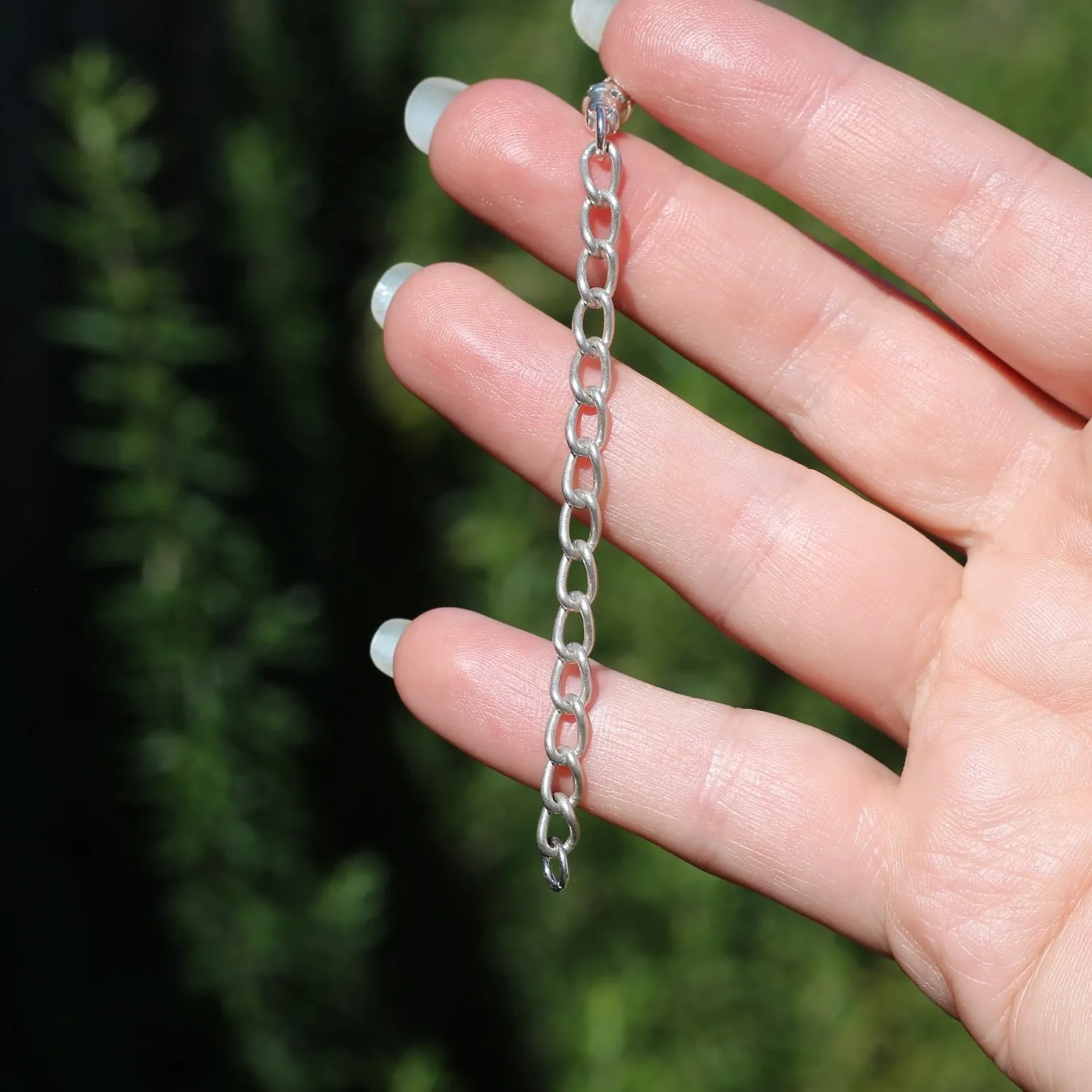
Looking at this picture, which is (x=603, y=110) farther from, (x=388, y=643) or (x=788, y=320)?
(x=388, y=643)

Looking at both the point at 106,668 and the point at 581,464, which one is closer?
the point at 581,464

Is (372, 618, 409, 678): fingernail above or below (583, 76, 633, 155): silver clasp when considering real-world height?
below

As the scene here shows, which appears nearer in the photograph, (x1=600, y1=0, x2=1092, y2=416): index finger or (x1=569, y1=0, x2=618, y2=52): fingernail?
(x1=600, y1=0, x2=1092, y2=416): index finger

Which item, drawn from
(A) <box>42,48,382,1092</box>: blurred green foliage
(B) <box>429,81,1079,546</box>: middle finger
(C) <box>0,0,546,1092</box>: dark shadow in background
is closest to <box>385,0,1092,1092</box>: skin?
(B) <box>429,81,1079,546</box>: middle finger

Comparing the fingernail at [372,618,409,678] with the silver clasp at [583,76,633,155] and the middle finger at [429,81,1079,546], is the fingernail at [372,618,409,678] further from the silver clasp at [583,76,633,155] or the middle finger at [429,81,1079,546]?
the silver clasp at [583,76,633,155]

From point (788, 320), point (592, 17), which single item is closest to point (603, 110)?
point (592, 17)

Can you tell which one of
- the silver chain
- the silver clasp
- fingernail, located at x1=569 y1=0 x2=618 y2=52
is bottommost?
the silver chain
